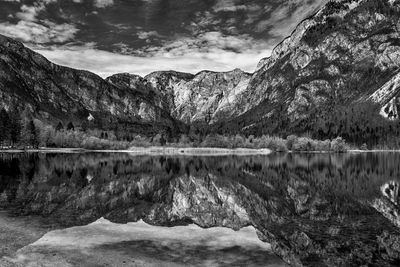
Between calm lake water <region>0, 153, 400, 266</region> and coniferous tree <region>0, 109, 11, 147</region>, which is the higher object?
coniferous tree <region>0, 109, 11, 147</region>

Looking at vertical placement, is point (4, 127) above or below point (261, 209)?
above

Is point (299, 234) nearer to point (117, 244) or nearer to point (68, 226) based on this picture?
point (117, 244)

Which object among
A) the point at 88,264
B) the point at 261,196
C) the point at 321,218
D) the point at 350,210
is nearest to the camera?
the point at 88,264

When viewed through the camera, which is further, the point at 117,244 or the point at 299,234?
the point at 299,234

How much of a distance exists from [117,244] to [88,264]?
4.06 m

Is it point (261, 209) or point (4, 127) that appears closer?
point (261, 209)

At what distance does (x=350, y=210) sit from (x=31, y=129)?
182278 millimetres

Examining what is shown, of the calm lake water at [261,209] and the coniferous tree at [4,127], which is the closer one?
the calm lake water at [261,209]

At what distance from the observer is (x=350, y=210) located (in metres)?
37.7

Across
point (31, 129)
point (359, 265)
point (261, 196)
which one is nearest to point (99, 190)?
point (261, 196)

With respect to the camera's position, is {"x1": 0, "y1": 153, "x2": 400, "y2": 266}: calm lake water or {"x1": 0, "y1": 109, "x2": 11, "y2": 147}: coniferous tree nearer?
{"x1": 0, "y1": 153, "x2": 400, "y2": 266}: calm lake water

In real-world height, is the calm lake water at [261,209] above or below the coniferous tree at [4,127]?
below

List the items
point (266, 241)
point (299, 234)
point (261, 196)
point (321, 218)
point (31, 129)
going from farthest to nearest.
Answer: point (31, 129)
point (261, 196)
point (321, 218)
point (299, 234)
point (266, 241)

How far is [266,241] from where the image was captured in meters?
24.7
